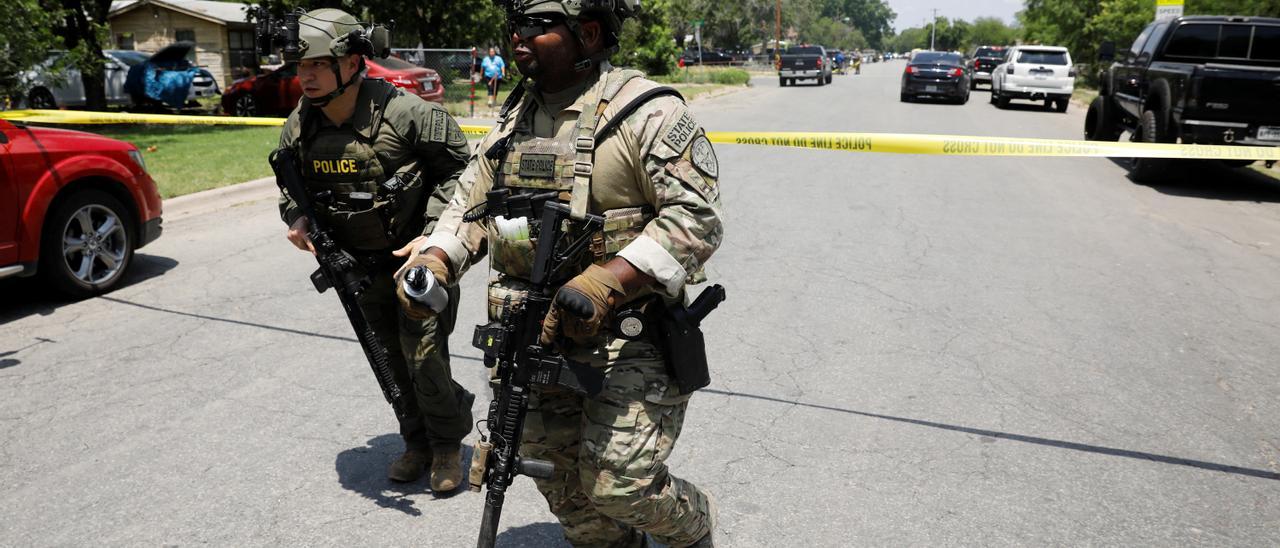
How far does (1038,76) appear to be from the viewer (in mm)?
23125

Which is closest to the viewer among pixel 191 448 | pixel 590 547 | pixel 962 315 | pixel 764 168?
pixel 590 547

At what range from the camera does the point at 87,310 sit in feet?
20.0

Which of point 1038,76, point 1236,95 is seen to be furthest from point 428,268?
point 1038,76

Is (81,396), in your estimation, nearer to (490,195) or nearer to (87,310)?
(87,310)

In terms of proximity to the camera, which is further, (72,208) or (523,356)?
(72,208)

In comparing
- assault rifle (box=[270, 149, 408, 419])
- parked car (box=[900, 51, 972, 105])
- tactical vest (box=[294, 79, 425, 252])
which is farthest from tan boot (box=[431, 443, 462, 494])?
parked car (box=[900, 51, 972, 105])

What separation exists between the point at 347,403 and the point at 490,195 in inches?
92.4

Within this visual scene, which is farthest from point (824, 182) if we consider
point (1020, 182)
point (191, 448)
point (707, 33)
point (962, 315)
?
point (707, 33)

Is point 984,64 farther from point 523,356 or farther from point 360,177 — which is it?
point 523,356

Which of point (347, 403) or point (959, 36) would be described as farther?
point (959, 36)

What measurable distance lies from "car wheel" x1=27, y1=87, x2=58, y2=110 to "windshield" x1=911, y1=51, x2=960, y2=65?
19.8 meters

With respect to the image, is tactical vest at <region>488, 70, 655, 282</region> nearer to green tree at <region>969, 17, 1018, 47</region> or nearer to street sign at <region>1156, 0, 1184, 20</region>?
street sign at <region>1156, 0, 1184, 20</region>

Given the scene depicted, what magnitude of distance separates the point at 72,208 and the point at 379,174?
3.86 metres

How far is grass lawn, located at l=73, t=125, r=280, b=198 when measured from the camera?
10.1m
